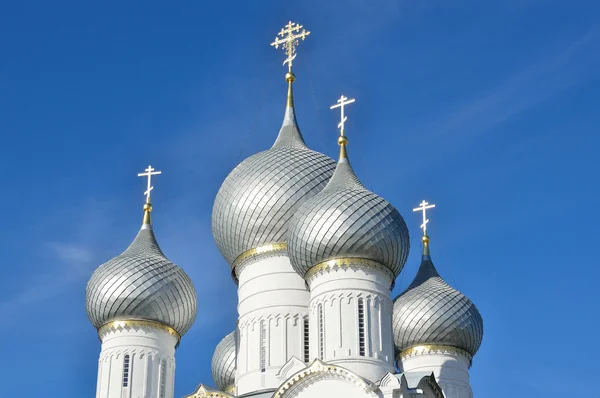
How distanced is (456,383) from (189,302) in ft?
20.5

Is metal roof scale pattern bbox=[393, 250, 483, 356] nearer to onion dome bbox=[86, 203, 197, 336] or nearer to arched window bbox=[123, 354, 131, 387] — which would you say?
onion dome bbox=[86, 203, 197, 336]

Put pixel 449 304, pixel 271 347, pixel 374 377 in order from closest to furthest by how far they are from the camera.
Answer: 1. pixel 374 377
2. pixel 271 347
3. pixel 449 304

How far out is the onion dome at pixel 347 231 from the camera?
934 inches

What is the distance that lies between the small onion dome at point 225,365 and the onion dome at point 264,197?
3040mm

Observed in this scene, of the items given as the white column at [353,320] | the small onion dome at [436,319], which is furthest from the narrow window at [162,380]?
the small onion dome at [436,319]

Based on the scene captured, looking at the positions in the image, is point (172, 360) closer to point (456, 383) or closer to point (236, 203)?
point (236, 203)

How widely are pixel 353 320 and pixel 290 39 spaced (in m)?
7.82

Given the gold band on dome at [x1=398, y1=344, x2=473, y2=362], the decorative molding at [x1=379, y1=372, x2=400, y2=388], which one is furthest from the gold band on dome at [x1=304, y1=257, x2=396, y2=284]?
the gold band on dome at [x1=398, y1=344, x2=473, y2=362]

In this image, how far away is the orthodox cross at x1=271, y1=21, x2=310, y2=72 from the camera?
93.2 ft

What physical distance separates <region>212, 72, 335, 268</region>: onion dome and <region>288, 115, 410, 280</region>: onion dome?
126 centimetres

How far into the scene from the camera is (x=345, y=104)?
2636cm

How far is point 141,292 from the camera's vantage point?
25.8 meters

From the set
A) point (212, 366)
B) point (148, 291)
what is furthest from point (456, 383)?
point (148, 291)

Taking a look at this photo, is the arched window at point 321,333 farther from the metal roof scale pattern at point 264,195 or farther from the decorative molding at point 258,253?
the metal roof scale pattern at point 264,195
